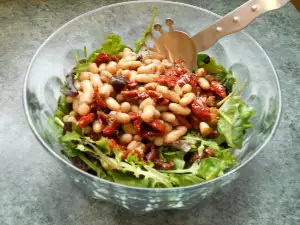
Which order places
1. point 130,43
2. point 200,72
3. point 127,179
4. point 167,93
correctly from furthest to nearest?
point 130,43 < point 200,72 < point 167,93 < point 127,179

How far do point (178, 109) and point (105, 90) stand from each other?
177 mm

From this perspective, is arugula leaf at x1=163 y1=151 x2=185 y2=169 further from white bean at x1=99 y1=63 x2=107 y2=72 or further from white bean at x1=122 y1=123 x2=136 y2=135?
white bean at x1=99 y1=63 x2=107 y2=72

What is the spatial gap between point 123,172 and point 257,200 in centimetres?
35

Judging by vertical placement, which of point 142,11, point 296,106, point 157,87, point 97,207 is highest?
point 142,11

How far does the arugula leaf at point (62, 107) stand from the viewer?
101 centimetres

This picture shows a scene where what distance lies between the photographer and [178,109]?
38.6 inches

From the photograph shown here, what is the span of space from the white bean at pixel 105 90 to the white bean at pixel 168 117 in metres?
0.14

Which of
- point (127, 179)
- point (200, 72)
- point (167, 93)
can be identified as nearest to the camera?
point (127, 179)

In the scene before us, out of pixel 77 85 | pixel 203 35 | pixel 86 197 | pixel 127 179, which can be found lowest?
pixel 86 197

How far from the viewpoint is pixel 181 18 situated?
1178mm

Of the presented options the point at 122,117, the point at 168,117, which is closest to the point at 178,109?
the point at 168,117

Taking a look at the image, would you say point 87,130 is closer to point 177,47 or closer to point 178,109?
point 178,109

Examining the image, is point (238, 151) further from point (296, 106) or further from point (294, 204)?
point (296, 106)

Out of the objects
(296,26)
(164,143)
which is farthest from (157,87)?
(296,26)
